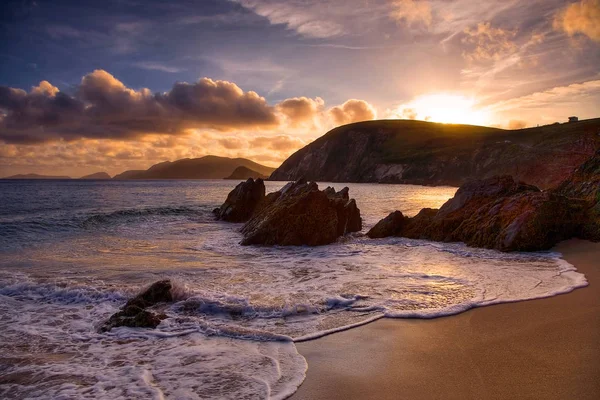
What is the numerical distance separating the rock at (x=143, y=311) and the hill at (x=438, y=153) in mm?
55860

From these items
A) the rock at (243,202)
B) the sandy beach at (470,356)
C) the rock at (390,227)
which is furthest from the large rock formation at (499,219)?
the rock at (243,202)

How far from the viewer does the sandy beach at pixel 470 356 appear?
13.1 ft

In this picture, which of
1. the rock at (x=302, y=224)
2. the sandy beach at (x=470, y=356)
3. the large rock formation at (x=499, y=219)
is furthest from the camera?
the rock at (x=302, y=224)

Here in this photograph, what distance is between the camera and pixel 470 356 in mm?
4770

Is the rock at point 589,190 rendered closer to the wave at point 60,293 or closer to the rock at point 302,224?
the rock at point 302,224

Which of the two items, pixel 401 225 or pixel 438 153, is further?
pixel 438 153

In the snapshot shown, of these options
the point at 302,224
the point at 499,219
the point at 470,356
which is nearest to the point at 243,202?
the point at 302,224

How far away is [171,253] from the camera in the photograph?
1370 cm

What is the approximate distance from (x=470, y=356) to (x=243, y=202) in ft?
72.9

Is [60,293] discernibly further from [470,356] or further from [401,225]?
[401,225]

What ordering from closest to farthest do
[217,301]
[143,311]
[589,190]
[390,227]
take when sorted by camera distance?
1. [143,311]
2. [217,301]
3. [589,190]
4. [390,227]

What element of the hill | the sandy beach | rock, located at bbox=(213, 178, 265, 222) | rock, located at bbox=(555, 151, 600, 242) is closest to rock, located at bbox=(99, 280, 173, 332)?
the sandy beach

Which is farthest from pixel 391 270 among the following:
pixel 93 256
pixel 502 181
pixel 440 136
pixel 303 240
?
pixel 440 136

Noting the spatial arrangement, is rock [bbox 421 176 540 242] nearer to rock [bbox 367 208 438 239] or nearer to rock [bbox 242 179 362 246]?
rock [bbox 367 208 438 239]
